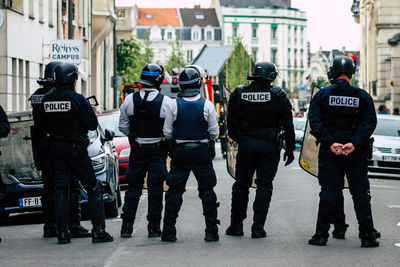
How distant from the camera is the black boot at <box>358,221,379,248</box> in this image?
8.95m

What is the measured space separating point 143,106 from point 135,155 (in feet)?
1.74

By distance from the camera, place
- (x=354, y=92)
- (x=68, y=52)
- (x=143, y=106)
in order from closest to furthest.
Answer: (x=354, y=92)
(x=143, y=106)
(x=68, y=52)

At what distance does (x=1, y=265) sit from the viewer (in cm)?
814

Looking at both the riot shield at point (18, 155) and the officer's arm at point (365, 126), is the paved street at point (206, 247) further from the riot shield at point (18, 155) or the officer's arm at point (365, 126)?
the officer's arm at point (365, 126)

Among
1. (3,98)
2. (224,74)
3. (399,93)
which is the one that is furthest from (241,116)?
(224,74)

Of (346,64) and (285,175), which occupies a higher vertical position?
(346,64)

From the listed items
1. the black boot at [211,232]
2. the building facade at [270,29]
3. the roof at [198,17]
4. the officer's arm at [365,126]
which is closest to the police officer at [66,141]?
the black boot at [211,232]

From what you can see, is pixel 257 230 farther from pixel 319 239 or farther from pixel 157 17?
pixel 157 17

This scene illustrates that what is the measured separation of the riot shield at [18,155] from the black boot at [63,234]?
2243 millimetres

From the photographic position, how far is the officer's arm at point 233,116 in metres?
9.80

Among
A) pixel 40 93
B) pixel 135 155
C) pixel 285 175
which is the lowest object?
pixel 285 175

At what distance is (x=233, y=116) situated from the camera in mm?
9875

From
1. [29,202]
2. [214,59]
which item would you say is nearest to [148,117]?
[29,202]

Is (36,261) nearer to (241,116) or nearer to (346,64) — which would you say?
(241,116)
